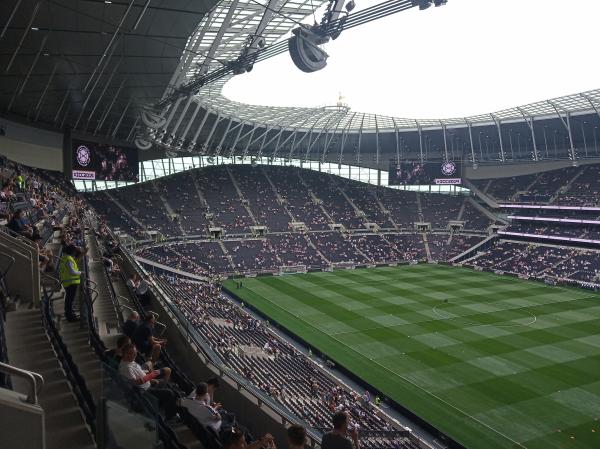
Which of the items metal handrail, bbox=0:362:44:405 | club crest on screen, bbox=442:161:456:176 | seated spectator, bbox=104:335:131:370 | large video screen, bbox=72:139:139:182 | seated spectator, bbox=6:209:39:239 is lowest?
seated spectator, bbox=104:335:131:370

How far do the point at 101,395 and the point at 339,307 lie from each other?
33.3 metres

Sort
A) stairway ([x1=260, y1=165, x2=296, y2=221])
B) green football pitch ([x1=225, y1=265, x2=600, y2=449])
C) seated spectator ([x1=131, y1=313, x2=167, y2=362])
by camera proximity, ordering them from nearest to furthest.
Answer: seated spectator ([x1=131, y1=313, x2=167, y2=362]) → green football pitch ([x1=225, y1=265, x2=600, y2=449]) → stairway ([x1=260, y1=165, x2=296, y2=221])

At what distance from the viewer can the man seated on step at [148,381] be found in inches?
227

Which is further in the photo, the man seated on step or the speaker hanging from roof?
the speaker hanging from roof

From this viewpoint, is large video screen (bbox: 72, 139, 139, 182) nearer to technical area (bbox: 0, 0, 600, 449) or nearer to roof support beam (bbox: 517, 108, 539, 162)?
technical area (bbox: 0, 0, 600, 449)

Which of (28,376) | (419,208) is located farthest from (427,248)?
(28,376)

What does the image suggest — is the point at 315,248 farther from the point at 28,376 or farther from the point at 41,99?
the point at 28,376

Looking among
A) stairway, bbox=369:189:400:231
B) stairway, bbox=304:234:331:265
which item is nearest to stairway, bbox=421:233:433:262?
stairway, bbox=369:189:400:231

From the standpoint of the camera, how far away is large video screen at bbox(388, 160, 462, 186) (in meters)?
67.6

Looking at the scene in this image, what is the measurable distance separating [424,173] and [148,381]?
66634mm

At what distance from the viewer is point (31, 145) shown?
3641cm

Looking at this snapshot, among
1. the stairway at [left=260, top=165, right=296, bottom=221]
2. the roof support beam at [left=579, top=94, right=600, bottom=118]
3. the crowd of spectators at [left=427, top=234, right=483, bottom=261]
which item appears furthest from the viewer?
the stairway at [left=260, top=165, right=296, bottom=221]

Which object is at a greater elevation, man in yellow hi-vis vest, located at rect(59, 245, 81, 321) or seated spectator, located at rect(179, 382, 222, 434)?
man in yellow hi-vis vest, located at rect(59, 245, 81, 321)

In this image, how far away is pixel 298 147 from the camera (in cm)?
7325
